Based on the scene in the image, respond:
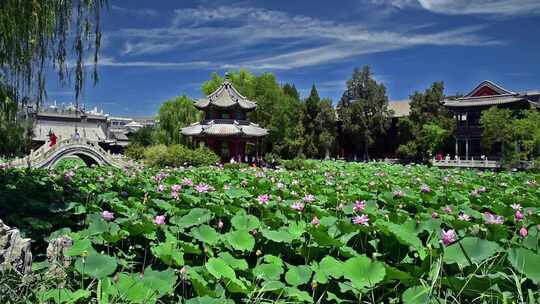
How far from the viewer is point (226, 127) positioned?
27188 millimetres

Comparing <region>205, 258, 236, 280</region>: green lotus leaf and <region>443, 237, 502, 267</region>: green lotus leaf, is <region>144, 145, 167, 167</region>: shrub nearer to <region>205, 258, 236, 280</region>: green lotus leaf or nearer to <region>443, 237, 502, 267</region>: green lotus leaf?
<region>205, 258, 236, 280</region>: green lotus leaf

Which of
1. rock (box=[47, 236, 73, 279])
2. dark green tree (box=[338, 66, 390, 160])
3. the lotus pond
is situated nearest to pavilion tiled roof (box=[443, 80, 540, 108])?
dark green tree (box=[338, 66, 390, 160])

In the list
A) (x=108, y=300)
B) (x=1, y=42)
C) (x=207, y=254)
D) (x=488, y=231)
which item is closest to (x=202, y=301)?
(x=108, y=300)

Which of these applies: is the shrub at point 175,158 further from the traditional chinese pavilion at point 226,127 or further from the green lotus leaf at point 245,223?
the green lotus leaf at point 245,223

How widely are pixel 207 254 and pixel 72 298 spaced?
2.89 feet

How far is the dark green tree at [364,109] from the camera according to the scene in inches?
1374

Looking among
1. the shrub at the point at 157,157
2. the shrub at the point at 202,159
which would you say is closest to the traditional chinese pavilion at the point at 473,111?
→ the shrub at the point at 202,159

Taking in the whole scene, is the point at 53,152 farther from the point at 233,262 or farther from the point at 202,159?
the point at 233,262

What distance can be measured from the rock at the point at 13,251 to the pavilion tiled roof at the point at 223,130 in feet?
78.8

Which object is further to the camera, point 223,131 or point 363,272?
point 223,131

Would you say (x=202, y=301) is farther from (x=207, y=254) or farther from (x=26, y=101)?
(x=26, y=101)

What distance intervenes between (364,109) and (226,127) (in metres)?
12.6

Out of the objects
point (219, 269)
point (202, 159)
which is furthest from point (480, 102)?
point (219, 269)

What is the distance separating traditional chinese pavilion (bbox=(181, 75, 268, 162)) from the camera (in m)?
26.8
